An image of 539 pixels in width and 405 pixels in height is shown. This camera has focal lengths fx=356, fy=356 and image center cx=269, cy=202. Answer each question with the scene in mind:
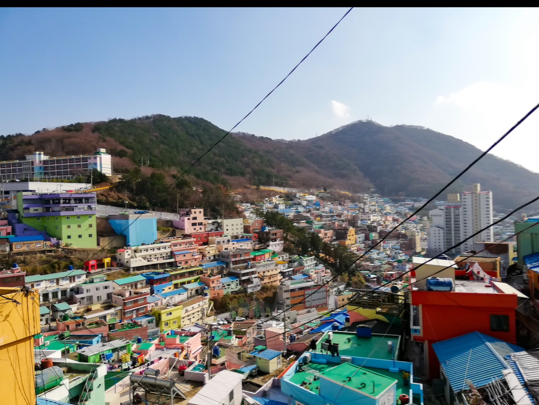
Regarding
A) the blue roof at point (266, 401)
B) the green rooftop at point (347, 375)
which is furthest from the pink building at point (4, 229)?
the green rooftop at point (347, 375)

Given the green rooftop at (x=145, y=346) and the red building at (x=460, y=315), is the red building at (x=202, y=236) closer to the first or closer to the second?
the green rooftop at (x=145, y=346)

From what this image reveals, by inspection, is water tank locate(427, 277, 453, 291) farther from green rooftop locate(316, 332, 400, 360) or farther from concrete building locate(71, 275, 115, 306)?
concrete building locate(71, 275, 115, 306)

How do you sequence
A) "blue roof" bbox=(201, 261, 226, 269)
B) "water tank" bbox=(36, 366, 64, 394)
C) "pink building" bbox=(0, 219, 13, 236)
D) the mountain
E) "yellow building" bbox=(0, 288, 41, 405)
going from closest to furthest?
"yellow building" bbox=(0, 288, 41, 405) < "water tank" bbox=(36, 366, 64, 394) < "pink building" bbox=(0, 219, 13, 236) < "blue roof" bbox=(201, 261, 226, 269) < the mountain

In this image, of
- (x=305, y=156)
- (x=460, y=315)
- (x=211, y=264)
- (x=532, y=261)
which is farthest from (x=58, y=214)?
(x=305, y=156)

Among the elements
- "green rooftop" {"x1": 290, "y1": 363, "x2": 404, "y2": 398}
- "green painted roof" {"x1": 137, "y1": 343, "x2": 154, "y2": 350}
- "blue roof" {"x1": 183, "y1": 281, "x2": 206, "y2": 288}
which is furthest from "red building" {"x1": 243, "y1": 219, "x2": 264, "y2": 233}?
"green rooftop" {"x1": 290, "y1": 363, "x2": 404, "y2": 398}

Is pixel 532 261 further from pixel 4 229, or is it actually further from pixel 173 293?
pixel 4 229

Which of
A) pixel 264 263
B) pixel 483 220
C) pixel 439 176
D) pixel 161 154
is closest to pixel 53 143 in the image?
pixel 161 154

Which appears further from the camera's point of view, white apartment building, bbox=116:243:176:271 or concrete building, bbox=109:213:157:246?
concrete building, bbox=109:213:157:246

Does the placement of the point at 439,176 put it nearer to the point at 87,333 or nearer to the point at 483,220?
the point at 483,220
